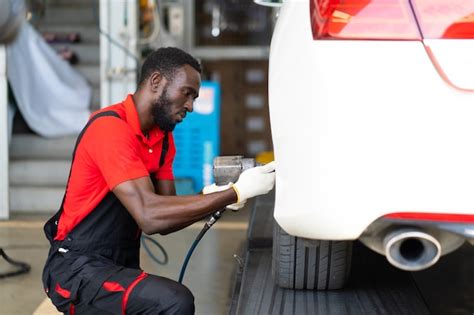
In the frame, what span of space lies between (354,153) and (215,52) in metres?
6.65

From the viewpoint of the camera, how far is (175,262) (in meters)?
4.50

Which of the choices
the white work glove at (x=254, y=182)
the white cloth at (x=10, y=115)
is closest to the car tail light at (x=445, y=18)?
the white work glove at (x=254, y=182)

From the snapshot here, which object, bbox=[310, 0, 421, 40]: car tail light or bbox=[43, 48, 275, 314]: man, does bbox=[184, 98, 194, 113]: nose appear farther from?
bbox=[310, 0, 421, 40]: car tail light

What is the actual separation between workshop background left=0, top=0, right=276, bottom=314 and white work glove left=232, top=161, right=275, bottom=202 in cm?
122

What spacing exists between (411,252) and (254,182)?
2.50ft

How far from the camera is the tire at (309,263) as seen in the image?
9.05 ft

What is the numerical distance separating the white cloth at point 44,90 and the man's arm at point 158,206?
13.7 ft

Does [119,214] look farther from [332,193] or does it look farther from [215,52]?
[215,52]

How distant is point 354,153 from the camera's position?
184 centimetres

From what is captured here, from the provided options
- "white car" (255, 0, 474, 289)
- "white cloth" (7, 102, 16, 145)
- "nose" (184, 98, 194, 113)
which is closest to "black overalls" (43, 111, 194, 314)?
"nose" (184, 98, 194, 113)

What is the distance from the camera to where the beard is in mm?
2629

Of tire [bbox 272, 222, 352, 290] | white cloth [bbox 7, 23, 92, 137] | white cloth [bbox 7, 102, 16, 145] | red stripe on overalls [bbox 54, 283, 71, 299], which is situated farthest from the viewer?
white cloth [bbox 7, 23, 92, 137]

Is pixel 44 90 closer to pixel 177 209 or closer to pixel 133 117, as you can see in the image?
pixel 133 117

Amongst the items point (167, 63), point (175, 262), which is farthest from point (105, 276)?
point (175, 262)
